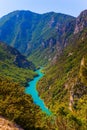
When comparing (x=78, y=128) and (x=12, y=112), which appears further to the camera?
(x=12, y=112)

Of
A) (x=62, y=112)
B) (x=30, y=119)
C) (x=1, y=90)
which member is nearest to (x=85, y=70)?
(x=62, y=112)

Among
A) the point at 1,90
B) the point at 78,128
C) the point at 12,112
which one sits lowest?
the point at 78,128

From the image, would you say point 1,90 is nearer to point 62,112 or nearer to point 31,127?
point 31,127

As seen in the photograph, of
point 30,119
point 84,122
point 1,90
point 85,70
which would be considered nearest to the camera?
point 84,122

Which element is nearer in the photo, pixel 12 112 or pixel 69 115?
pixel 69 115

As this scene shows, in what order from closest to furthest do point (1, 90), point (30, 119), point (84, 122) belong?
1. point (84, 122)
2. point (30, 119)
3. point (1, 90)

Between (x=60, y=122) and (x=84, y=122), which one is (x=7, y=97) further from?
(x=84, y=122)

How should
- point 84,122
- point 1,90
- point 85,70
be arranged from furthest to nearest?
point 1,90, point 85,70, point 84,122

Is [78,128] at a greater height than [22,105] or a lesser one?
lesser

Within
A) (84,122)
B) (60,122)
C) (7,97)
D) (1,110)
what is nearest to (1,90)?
(7,97)
